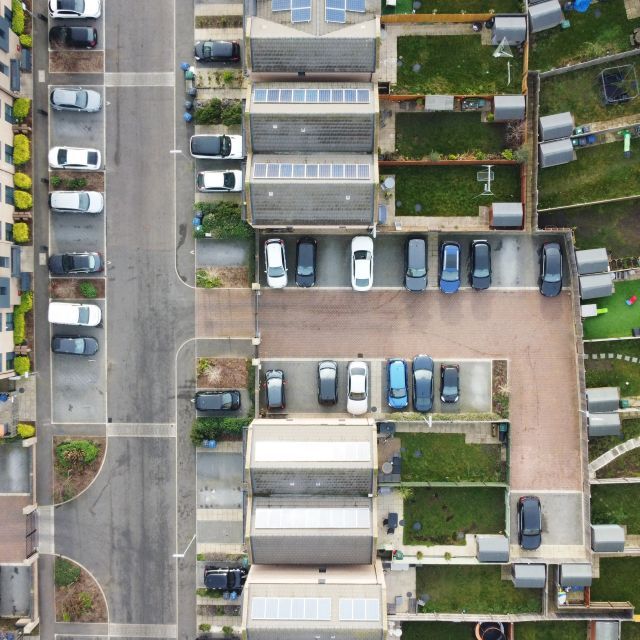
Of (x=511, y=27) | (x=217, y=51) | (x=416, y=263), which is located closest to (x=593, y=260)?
(x=416, y=263)

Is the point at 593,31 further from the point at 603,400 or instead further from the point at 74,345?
the point at 74,345

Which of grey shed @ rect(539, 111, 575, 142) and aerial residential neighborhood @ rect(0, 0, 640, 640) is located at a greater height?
grey shed @ rect(539, 111, 575, 142)

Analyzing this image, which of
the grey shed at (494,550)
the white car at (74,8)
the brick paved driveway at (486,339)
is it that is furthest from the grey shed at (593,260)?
the white car at (74,8)

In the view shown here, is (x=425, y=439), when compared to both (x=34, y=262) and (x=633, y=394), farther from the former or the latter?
(x=34, y=262)

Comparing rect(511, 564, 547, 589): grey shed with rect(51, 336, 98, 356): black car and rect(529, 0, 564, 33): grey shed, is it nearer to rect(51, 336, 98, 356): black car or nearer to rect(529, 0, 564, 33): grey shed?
rect(51, 336, 98, 356): black car

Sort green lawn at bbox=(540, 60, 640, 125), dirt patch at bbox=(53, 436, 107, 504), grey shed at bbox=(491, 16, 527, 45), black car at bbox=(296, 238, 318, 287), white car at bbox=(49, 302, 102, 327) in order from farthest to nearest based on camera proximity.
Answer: dirt patch at bbox=(53, 436, 107, 504) → white car at bbox=(49, 302, 102, 327) → green lawn at bbox=(540, 60, 640, 125) → black car at bbox=(296, 238, 318, 287) → grey shed at bbox=(491, 16, 527, 45)

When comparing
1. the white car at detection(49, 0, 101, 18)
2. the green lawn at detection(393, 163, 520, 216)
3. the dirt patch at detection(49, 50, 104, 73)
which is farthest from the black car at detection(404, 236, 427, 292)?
the white car at detection(49, 0, 101, 18)

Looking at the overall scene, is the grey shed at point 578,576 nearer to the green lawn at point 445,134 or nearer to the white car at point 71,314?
the green lawn at point 445,134
